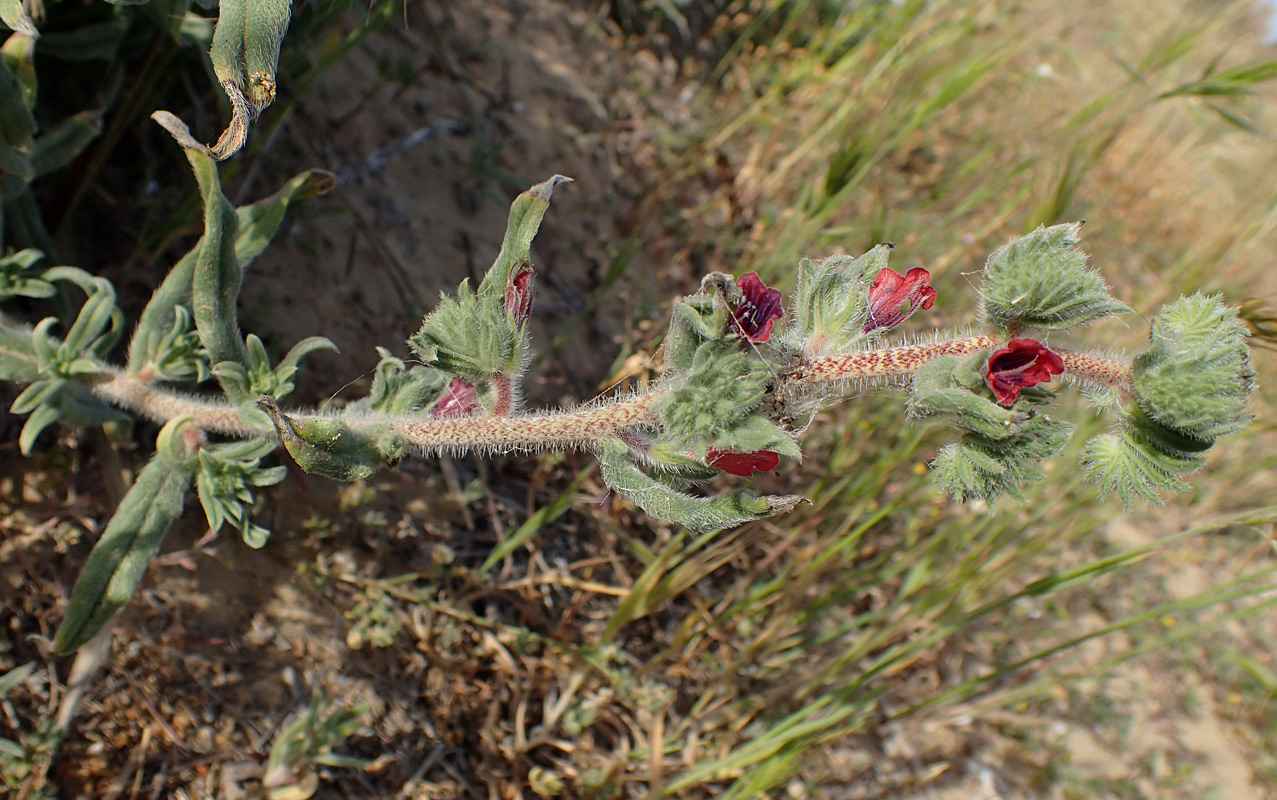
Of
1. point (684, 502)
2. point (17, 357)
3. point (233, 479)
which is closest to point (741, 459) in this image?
point (684, 502)

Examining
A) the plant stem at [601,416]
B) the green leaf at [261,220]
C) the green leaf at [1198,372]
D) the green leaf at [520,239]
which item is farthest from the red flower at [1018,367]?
the green leaf at [261,220]

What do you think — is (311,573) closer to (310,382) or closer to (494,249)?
(310,382)

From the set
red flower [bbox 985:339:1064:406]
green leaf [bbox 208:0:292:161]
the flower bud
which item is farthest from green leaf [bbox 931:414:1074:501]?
green leaf [bbox 208:0:292:161]

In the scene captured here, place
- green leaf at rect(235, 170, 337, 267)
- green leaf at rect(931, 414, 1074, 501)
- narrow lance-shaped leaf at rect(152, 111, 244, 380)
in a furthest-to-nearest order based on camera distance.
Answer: green leaf at rect(235, 170, 337, 267)
narrow lance-shaped leaf at rect(152, 111, 244, 380)
green leaf at rect(931, 414, 1074, 501)

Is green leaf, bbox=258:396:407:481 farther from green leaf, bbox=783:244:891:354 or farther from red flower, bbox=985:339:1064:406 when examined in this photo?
red flower, bbox=985:339:1064:406

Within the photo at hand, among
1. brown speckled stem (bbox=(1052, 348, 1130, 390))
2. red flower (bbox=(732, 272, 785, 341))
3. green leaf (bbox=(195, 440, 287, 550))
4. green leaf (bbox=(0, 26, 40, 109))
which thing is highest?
green leaf (bbox=(0, 26, 40, 109))

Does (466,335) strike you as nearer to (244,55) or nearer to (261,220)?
(244,55)
